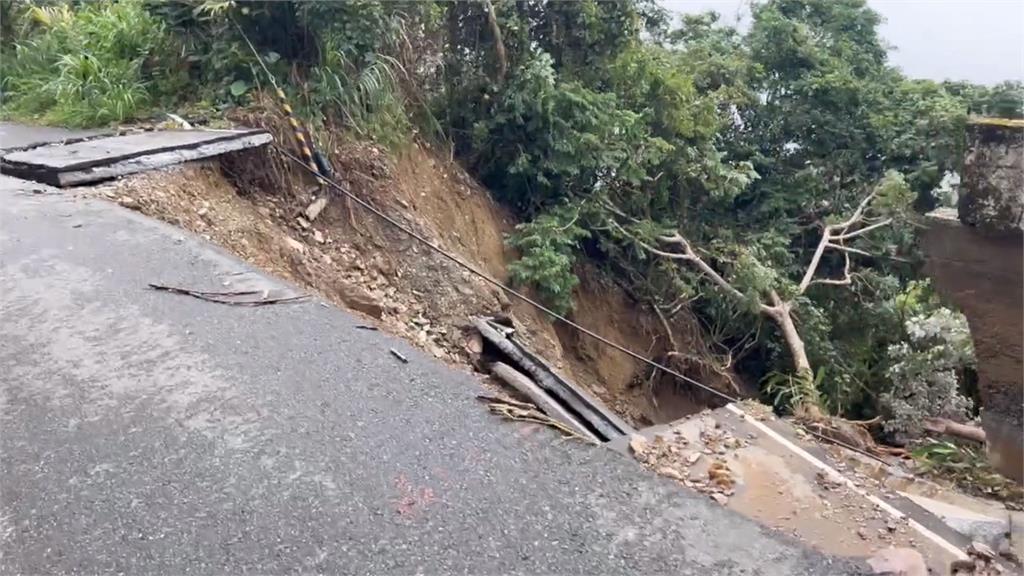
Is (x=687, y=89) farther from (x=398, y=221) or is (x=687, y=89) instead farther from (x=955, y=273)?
(x=955, y=273)

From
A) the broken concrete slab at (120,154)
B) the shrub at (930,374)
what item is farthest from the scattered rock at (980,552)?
the shrub at (930,374)

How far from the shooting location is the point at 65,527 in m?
2.39

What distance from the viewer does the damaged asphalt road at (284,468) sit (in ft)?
7.65

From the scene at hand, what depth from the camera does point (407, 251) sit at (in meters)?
7.07

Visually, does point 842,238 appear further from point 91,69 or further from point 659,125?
point 91,69

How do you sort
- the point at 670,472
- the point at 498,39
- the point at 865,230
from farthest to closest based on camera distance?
the point at 865,230
the point at 498,39
the point at 670,472

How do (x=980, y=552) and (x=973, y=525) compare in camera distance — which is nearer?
(x=980, y=552)

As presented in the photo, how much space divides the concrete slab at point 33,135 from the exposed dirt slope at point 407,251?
127 cm

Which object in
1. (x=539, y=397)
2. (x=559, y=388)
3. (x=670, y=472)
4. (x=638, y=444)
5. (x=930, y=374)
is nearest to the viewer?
(x=670, y=472)

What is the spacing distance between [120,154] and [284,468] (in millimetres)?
3505

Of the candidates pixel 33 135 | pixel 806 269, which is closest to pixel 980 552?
pixel 33 135

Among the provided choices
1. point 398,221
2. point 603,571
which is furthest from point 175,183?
point 603,571

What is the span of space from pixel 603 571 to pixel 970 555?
1.12m

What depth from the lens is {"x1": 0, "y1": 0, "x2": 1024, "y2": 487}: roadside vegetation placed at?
274 inches
